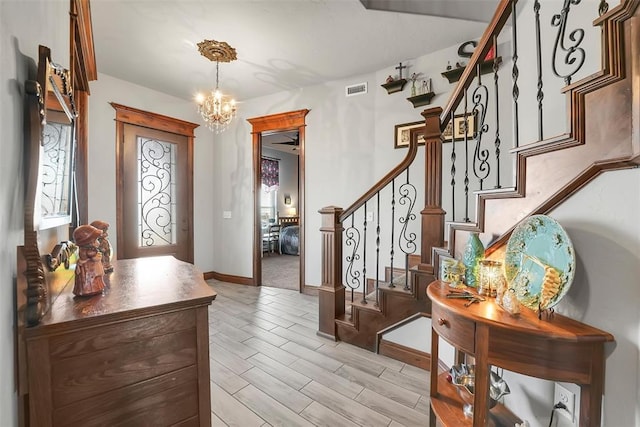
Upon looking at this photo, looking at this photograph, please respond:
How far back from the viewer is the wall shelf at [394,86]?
312 centimetres

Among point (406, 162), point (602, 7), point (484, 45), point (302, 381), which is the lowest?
point (302, 381)

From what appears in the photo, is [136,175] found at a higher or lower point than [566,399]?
higher

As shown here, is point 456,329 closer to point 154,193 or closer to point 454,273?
point 454,273

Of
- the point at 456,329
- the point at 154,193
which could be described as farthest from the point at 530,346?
the point at 154,193

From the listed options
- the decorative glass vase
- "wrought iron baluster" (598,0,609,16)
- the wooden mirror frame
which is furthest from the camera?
the decorative glass vase

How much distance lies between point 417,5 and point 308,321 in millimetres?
3264

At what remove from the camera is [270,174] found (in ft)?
26.6

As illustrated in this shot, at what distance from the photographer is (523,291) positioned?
1039mm

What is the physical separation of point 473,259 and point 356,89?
2889mm

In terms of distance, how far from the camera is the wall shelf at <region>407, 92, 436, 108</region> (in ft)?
9.70

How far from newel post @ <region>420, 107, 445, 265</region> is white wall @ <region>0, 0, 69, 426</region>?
210cm

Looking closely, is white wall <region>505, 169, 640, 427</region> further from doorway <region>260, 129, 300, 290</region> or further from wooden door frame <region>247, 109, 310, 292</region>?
doorway <region>260, 129, 300, 290</region>

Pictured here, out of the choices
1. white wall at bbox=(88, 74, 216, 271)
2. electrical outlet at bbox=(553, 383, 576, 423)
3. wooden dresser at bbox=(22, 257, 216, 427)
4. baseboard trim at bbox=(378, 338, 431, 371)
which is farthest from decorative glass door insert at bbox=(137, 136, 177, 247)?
electrical outlet at bbox=(553, 383, 576, 423)

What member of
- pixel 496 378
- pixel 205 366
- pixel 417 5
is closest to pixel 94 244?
pixel 205 366
